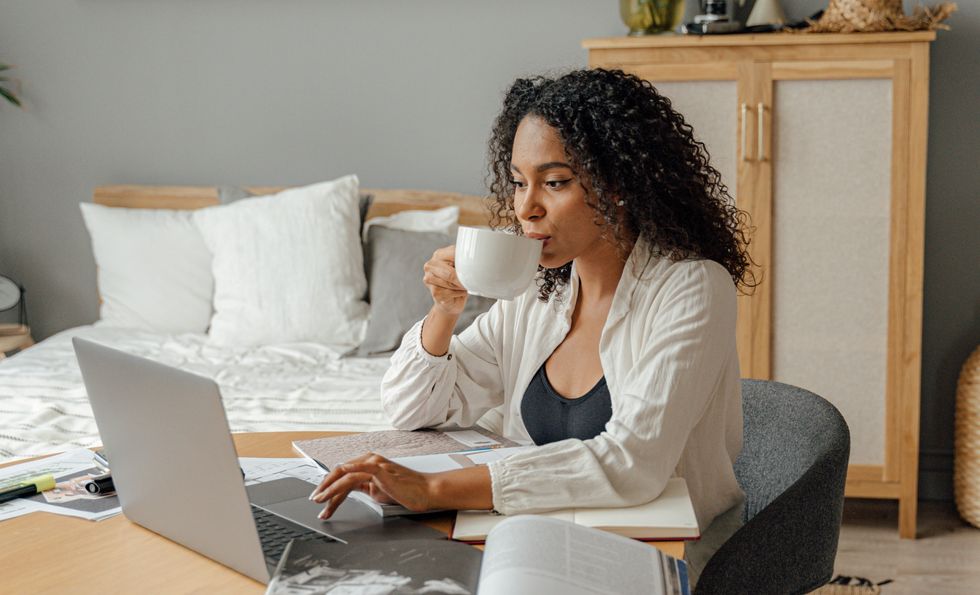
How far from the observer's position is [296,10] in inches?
137

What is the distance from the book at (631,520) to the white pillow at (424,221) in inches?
81.4

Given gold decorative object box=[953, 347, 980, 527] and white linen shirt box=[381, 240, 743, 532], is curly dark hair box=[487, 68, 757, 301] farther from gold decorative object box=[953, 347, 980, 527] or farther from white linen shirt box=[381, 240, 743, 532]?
gold decorative object box=[953, 347, 980, 527]

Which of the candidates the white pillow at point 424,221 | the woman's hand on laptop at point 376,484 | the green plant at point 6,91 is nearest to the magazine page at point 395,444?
the woman's hand on laptop at point 376,484

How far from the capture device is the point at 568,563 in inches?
36.5

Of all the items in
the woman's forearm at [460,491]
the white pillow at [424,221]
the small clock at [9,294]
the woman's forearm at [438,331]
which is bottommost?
the small clock at [9,294]

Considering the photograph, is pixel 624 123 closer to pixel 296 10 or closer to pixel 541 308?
pixel 541 308

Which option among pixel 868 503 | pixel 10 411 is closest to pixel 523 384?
pixel 10 411

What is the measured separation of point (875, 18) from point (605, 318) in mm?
1740

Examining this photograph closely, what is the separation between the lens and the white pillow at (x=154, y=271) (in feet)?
10.8

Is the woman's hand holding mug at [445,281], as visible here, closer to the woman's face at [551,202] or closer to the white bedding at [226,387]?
the woman's face at [551,202]

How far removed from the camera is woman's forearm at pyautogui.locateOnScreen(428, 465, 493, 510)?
113 centimetres

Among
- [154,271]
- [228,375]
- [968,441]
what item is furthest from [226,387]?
[968,441]

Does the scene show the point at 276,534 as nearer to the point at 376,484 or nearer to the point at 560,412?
the point at 376,484

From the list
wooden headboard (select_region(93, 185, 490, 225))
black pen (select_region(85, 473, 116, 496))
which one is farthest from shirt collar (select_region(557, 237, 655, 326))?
wooden headboard (select_region(93, 185, 490, 225))
